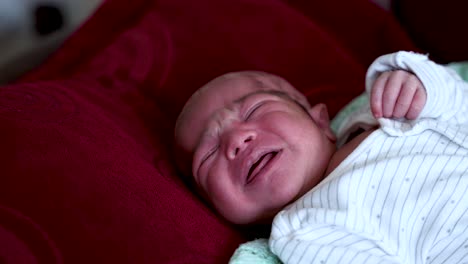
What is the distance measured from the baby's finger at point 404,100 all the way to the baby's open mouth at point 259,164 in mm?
207

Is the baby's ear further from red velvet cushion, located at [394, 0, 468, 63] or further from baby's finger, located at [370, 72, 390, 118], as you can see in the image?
red velvet cushion, located at [394, 0, 468, 63]

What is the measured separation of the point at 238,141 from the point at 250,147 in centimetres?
2

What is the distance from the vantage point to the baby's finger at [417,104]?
2.86 feet

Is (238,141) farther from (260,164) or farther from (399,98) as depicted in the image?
(399,98)

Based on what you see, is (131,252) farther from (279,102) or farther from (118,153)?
(279,102)

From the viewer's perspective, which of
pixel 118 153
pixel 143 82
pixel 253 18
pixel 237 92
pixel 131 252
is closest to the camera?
pixel 131 252

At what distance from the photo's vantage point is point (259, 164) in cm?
83

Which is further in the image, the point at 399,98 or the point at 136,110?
the point at 136,110

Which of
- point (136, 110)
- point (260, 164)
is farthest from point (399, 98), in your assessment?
point (136, 110)

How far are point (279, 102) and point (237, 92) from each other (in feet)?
0.26

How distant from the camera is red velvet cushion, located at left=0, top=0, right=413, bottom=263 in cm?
72

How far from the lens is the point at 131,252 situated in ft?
2.31

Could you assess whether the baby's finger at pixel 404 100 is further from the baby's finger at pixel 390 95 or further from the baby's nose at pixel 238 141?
the baby's nose at pixel 238 141

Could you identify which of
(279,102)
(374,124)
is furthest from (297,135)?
(374,124)
